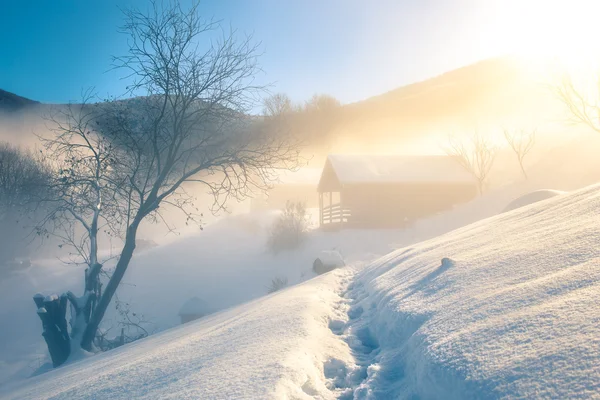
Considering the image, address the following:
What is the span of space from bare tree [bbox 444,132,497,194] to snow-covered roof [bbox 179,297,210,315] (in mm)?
18356

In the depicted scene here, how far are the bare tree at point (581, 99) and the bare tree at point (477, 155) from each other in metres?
6.72

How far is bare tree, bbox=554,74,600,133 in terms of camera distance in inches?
746

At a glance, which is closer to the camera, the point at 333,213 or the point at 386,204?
the point at 386,204

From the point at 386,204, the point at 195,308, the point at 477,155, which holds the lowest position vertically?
the point at 195,308

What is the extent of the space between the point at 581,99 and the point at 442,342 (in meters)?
21.6

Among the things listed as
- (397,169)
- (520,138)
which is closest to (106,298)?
(397,169)

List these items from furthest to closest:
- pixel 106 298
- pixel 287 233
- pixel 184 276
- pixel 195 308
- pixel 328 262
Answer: pixel 287 233 < pixel 184 276 < pixel 195 308 < pixel 328 262 < pixel 106 298

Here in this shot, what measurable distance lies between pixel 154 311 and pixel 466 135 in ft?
80.7

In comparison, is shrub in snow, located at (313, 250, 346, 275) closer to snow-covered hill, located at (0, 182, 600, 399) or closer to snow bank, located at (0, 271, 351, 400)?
snow-covered hill, located at (0, 182, 600, 399)

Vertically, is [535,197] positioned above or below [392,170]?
below

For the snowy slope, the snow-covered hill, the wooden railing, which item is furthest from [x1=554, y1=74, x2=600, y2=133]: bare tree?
the snow-covered hill

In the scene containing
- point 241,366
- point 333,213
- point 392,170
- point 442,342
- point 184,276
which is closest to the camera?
point 442,342

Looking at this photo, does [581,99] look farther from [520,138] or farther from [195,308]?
[195,308]

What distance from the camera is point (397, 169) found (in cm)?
2558
